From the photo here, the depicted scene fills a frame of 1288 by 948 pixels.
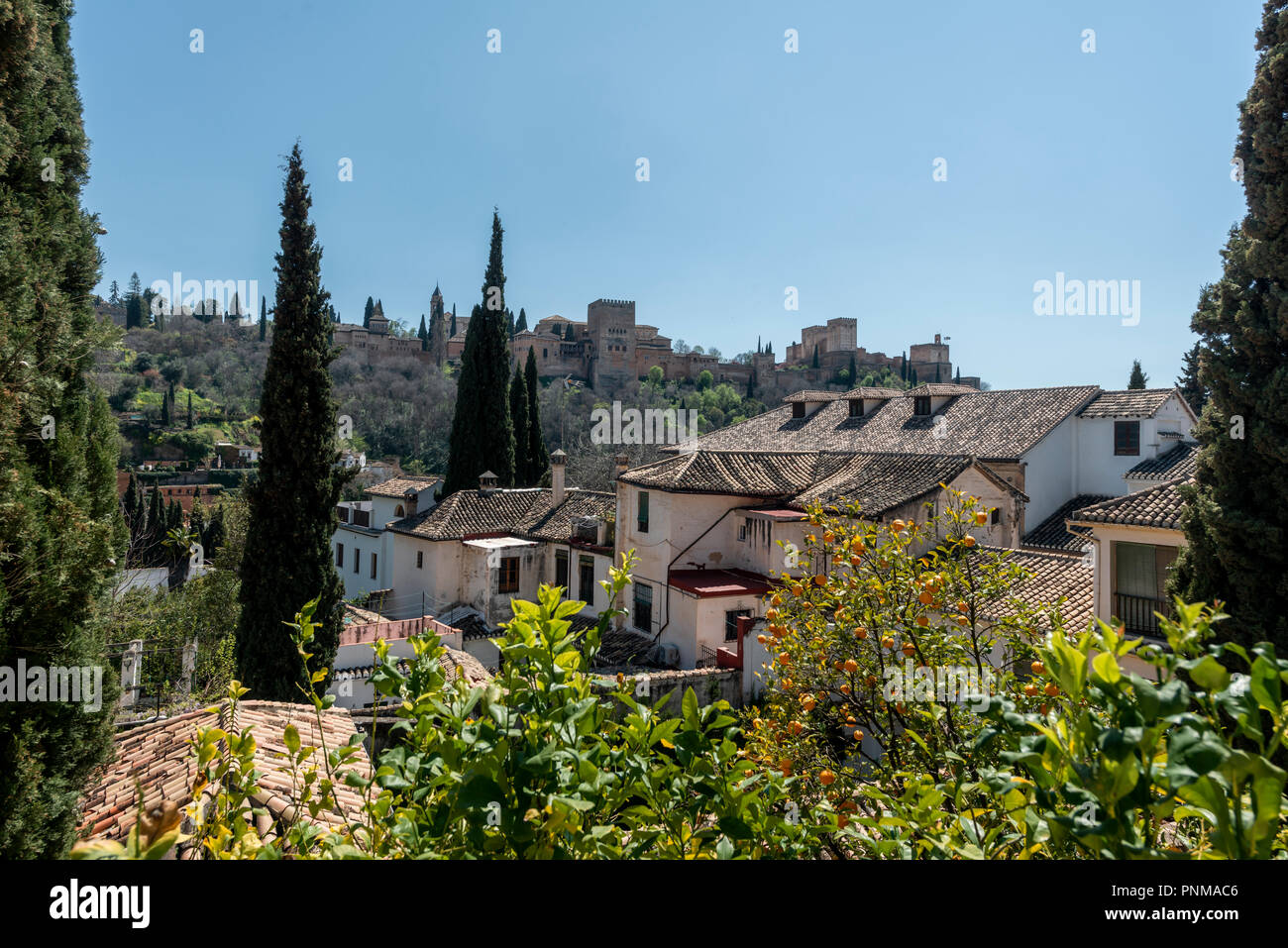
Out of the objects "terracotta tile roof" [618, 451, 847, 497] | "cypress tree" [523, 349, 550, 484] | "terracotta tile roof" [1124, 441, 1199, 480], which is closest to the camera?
"terracotta tile roof" [618, 451, 847, 497]

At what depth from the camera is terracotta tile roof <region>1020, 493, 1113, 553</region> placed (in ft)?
60.1

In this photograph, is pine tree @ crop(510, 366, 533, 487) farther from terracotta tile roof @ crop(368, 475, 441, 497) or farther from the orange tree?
the orange tree

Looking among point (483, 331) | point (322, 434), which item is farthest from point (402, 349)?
point (322, 434)

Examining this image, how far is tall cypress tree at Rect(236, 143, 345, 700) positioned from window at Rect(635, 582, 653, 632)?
691 centimetres

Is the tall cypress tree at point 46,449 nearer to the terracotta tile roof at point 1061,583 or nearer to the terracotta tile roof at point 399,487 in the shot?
the terracotta tile roof at point 1061,583

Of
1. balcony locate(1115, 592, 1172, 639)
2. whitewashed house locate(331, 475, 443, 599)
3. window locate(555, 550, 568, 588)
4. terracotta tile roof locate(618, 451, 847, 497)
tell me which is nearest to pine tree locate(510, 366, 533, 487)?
whitewashed house locate(331, 475, 443, 599)

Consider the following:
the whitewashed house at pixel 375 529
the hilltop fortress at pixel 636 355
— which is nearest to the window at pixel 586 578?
the whitewashed house at pixel 375 529

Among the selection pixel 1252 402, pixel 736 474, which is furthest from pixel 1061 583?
pixel 736 474

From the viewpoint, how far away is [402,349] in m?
75.7

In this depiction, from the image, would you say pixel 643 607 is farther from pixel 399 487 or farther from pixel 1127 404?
pixel 1127 404

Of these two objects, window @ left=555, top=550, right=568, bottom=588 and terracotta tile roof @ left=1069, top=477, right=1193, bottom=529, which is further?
window @ left=555, top=550, right=568, bottom=588

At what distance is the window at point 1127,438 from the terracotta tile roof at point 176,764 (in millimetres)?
21826
